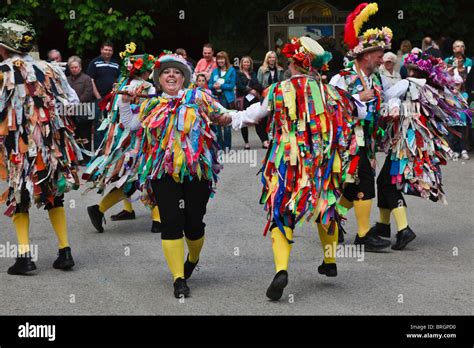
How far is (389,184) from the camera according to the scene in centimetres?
895

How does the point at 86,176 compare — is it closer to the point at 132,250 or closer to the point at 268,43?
the point at 132,250

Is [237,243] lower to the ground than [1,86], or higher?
lower

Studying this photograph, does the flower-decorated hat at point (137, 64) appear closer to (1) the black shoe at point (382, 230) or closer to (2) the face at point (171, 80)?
(2) the face at point (171, 80)

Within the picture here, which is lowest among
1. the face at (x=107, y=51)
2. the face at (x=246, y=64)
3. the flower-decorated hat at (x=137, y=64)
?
the face at (x=246, y=64)

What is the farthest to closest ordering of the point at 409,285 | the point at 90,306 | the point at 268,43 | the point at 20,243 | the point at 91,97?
the point at 268,43 → the point at 91,97 → the point at 20,243 → the point at 409,285 → the point at 90,306

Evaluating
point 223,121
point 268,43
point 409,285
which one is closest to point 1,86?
point 223,121

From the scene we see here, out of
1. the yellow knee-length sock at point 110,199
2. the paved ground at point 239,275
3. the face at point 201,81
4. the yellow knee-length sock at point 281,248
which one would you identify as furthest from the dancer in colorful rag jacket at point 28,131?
the face at point 201,81

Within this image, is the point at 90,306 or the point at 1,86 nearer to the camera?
the point at 90,306

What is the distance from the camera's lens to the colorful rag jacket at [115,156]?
9.65 metres

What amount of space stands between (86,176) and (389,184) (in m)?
2.97

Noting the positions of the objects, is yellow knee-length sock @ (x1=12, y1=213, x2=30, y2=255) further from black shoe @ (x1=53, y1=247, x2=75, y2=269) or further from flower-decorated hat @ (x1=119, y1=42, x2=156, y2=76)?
flower-decorated hat @ (x1=119, y1=42, x2=156, y2=76)

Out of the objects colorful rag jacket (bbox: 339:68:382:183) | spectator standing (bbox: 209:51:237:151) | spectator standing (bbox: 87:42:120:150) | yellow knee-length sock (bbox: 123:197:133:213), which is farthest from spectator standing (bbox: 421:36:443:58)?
colorful rag jacket (bbox: 339:68:382:183)

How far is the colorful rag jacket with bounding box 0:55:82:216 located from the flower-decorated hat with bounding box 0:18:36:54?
0.26 feet

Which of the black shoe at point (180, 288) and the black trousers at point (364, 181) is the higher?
the black trousers at point (364, 181)
